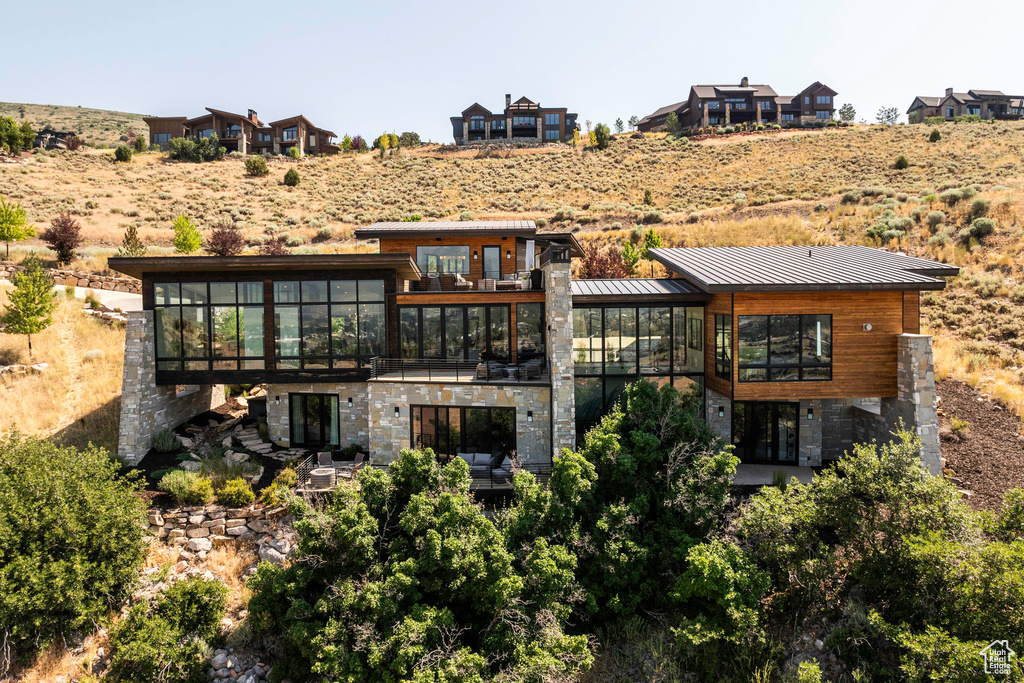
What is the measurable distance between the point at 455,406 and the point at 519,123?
2378 inches

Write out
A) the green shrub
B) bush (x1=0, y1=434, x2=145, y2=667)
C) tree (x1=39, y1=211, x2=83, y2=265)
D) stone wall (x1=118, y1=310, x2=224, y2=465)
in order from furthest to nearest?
tree (x1=39, y1=211, x2=83, y2=265) → the green shrub → stone wall (x1=118, y1=310, x2=224, y2=465) → bush (x1=0, y1=434, x2=145, y2=667)

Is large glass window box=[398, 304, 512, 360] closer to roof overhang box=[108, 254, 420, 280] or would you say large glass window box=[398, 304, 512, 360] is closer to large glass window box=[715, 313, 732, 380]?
roof overhang box=[108, 254, 420, 280]

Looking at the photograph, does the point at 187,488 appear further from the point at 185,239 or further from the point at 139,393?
the point at 185,239

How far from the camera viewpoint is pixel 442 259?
64.3ft

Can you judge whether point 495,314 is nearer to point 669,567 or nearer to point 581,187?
point 669,567

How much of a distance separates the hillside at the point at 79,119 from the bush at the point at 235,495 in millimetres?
92947

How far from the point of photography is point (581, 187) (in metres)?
49.4

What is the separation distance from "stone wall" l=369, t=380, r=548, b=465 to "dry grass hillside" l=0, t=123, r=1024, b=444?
52.3ft

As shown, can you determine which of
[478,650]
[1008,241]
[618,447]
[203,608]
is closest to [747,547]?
[618,447]

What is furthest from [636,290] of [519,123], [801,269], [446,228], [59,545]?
[519,123]

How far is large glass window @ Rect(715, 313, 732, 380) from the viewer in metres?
13.9

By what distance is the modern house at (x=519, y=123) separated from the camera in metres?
66.2


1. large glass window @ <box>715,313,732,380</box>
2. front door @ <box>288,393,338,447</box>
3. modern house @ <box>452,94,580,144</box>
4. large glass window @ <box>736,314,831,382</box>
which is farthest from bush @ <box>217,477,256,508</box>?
modern house @ <box>452,94,580,144</box>

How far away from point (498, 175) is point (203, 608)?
157 ft
